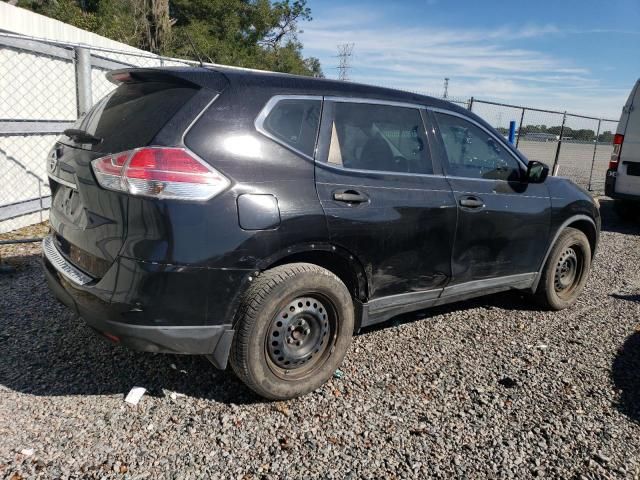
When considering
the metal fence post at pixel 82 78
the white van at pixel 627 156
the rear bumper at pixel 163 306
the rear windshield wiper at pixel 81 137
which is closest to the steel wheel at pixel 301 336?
the rear bumper at pixel 163 306

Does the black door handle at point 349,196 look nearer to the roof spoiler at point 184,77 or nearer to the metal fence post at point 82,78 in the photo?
the roof spoiler at point 184,77

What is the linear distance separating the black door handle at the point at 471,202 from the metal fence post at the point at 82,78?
4627 mm

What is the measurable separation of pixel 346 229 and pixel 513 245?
177 cm

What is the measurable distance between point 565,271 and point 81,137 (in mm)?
4297

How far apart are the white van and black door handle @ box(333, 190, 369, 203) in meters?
7.63

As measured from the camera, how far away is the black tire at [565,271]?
461 centimetres

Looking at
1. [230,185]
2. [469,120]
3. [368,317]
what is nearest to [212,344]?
[230,185]

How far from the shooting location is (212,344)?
2723 mm

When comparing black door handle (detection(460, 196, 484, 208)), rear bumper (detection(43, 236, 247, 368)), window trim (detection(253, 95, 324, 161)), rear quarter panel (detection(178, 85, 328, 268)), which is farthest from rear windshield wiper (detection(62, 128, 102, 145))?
black door handle (detection(460, 196, 484, 208))

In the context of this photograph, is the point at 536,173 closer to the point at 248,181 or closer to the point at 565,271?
the point at 565,271

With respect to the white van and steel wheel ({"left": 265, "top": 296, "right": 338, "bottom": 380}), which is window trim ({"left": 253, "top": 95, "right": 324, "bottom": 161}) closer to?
steel wheel ({"left": 265, "top": 296, "right": 338, "bottom": 380})

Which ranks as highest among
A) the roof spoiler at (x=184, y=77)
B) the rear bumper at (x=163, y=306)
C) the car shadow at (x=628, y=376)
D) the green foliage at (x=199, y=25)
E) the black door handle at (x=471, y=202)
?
the green foliage at (x=199, y=25)

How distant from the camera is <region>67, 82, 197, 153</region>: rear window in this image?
266cm

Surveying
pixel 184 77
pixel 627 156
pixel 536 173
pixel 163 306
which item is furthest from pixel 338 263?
pixel 627 156
